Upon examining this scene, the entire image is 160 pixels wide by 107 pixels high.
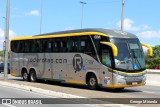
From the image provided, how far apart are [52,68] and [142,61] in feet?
22.7

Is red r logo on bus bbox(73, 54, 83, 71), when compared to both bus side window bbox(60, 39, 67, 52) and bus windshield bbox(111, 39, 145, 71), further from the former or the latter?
bus windshield bbox(111, 39, 145, 71)

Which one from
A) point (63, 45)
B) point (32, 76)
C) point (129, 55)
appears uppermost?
point (63, 45)

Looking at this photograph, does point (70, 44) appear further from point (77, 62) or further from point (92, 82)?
point (92, 82)

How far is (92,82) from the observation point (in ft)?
71.4

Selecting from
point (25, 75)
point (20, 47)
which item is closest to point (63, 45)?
point (25, 75)

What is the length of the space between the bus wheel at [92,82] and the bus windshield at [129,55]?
1999mm

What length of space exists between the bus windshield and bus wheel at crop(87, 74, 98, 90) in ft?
6.56

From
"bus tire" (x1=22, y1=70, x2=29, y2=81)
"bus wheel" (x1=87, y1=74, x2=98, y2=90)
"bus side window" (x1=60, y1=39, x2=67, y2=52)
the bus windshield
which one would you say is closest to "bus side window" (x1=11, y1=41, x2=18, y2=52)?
"bus tire" (x1=22, y1=70, x2=29, y2=81)

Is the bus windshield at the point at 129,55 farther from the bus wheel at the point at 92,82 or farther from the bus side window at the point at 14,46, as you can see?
the bus side window at the point at 14,46

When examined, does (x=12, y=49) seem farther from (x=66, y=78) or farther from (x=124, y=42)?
(x=124, y=42)

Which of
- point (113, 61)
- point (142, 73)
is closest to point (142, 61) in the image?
point (142, 73)

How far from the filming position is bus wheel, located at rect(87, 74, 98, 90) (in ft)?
70.5

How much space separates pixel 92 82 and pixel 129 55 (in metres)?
2.74

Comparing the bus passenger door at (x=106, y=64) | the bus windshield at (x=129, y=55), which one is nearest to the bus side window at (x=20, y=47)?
the bus passenger door at (x=106, y=64)
